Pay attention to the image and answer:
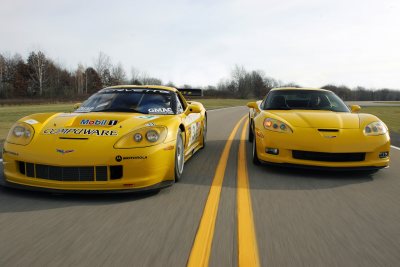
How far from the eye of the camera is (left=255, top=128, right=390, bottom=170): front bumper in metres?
5.03

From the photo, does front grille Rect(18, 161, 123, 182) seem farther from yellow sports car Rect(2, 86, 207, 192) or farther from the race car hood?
the race car hood

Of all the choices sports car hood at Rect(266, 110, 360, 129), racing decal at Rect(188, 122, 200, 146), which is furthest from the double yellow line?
sports car hood at Rect(266, 110, 360, 129)

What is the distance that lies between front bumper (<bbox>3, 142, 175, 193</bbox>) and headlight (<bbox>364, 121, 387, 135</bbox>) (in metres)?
3.15

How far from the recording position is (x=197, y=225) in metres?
3.17

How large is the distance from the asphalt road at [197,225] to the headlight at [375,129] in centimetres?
79

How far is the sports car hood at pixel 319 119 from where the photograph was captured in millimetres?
5324

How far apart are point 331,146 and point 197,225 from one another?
8.74 feet

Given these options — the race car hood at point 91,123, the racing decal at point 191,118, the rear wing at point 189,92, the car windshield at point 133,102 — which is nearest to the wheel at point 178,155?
the race car hood at point 91,123

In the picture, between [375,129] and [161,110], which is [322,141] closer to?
[375,129]

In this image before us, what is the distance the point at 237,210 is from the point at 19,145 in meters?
2.47

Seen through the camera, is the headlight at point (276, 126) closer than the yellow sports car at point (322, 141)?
No

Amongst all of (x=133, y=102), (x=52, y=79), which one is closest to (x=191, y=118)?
(x=133, y=102)

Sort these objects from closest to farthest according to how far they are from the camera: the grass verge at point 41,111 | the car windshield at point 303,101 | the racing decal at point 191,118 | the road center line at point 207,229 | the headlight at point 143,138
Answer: the road center line at point 207,229 → the headlight at point 143,138 → the racing decal at point 191,118 → the car windshield at point 303,101 → the grass verge at point 41,111

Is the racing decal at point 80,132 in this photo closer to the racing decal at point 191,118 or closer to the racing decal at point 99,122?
the racing decal at point 99,122
